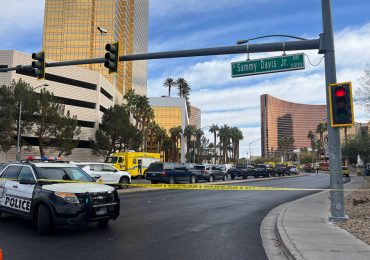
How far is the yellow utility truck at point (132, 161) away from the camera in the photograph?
3059 centimetres

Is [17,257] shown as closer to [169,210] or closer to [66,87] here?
[169,210]

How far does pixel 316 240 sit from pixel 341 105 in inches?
166

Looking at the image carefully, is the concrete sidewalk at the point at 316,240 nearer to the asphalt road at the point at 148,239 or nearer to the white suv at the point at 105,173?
the asphalt road at the point at 148,239

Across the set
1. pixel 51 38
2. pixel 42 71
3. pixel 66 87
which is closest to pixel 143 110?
pixel 66 87

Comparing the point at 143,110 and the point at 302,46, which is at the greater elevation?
the point at 143,110

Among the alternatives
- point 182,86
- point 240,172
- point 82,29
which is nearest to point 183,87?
point 182,86

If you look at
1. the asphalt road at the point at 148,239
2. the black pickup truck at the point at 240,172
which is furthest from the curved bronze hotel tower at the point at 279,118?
the asphalt road at the point at 148,239

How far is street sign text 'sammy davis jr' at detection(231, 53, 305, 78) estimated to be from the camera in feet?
37.7

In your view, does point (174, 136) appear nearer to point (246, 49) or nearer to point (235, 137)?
point (235, 137)

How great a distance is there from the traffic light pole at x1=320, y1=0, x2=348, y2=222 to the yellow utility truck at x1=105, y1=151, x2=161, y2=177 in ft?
72.8

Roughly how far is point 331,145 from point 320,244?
407 centimetres

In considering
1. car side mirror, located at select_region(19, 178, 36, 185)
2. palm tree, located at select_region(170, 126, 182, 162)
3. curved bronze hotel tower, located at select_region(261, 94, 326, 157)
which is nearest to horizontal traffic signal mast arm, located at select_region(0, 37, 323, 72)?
car side mirror, located at select_region(19, 178, 36, 185)

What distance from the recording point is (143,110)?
7175 centimetres

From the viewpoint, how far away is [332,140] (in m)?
10.4
